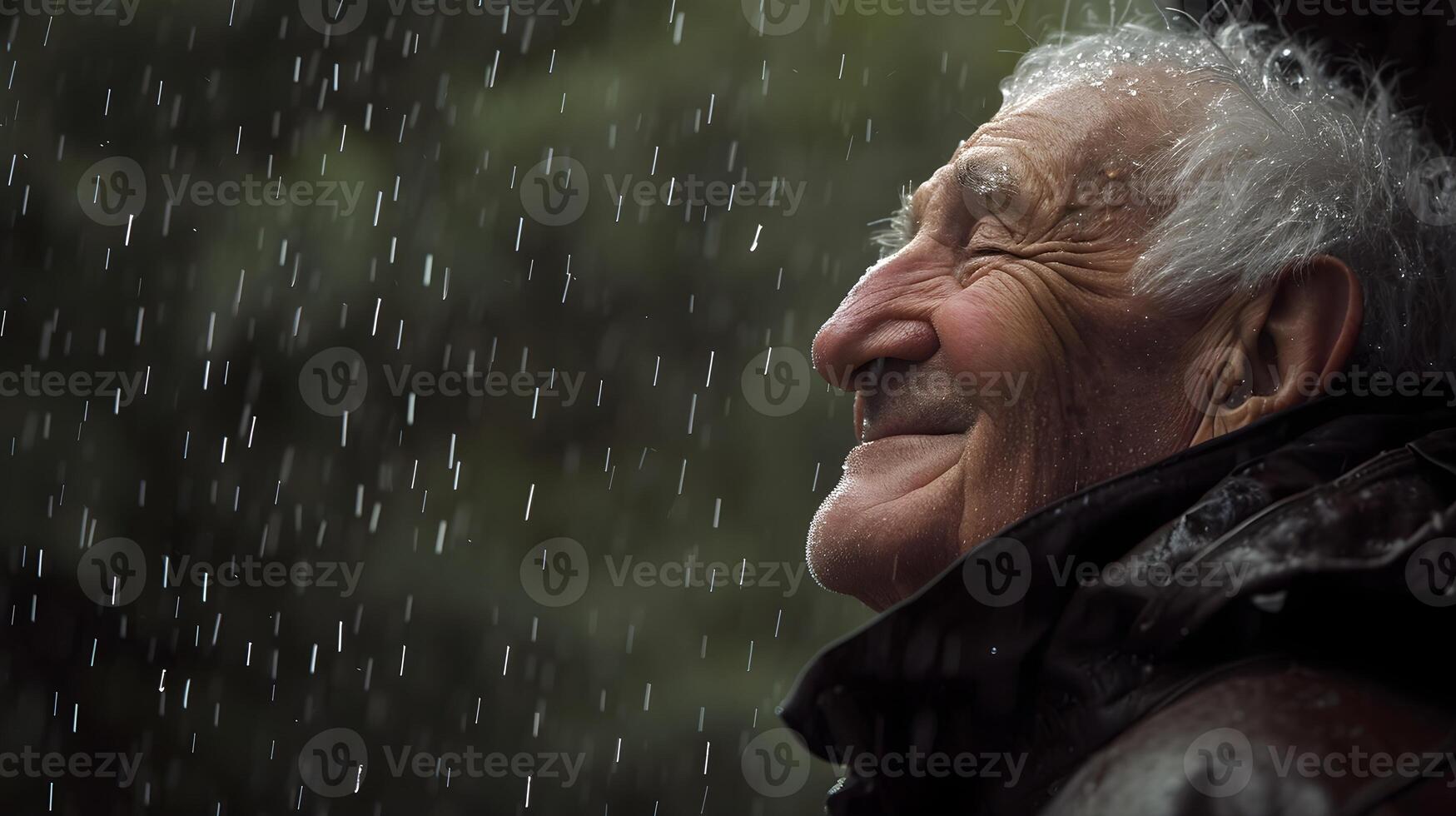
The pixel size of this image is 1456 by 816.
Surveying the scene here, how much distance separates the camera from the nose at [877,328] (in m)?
1.88

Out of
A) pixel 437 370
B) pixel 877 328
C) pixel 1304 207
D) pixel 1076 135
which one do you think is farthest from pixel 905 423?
pixel 437 370

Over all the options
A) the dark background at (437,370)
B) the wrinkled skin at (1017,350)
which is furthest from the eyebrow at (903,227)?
the dark background at (437,370)

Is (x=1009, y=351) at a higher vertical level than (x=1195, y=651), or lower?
higher

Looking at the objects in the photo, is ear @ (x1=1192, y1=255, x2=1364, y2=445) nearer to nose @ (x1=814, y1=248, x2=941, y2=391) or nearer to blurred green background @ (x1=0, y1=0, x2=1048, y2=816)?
Result: nose @ (x1=814, y1=248, x2=941, y2=391)

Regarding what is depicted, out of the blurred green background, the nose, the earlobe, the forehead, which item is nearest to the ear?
the earlobe

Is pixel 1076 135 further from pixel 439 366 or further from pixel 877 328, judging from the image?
pixel 439 366

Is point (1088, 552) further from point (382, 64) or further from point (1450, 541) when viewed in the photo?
point (382, 64)

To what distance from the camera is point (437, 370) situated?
4.73 m

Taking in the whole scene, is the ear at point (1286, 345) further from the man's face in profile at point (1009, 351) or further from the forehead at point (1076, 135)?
the forehead at point (1076, 135)

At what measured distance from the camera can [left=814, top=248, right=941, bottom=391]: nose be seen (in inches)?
73.9

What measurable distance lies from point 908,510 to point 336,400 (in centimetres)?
333

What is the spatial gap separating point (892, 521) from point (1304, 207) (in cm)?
76

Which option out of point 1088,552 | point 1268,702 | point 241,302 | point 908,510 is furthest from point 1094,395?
point 241,302

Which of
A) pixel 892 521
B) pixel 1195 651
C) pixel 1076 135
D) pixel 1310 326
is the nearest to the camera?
pixel 1195 651
